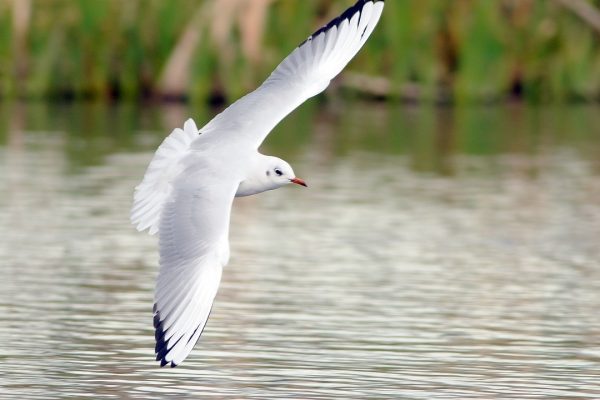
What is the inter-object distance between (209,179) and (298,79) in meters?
1.27

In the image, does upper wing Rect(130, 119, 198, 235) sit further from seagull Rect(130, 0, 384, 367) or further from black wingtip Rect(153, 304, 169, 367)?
black wingtip Rect(153, 304, 169, 367)

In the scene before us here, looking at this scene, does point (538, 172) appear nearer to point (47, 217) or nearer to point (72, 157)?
point (72, 157)

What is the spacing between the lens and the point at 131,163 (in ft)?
67.9

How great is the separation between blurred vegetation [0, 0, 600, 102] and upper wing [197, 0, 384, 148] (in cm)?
1663

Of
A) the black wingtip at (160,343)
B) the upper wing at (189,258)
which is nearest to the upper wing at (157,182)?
the upper wing at (189,258)

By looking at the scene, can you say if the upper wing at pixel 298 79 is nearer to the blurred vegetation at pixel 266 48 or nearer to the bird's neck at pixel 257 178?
the bird's neck at pixel 257 178

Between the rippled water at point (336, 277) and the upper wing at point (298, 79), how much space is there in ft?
4.02

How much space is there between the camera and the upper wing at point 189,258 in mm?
8180

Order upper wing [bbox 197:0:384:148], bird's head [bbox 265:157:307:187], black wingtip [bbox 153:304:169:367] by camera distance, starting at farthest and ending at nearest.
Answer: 1. upper wing [bbox 197:0:384:148]
2. bird's head [bbox 265:157:307:187]
3. black wingtip [bbox 153:304:169:367]

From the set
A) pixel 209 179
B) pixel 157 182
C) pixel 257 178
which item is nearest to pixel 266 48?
pixel 157 182

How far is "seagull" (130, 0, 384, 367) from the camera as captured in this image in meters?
8.34

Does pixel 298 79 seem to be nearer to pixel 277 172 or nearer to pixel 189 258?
pixel 277 172

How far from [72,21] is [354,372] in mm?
18916

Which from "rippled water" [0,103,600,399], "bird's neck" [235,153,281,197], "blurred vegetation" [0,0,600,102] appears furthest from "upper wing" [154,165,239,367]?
"blurred vegetation" [0,0,600,102]
